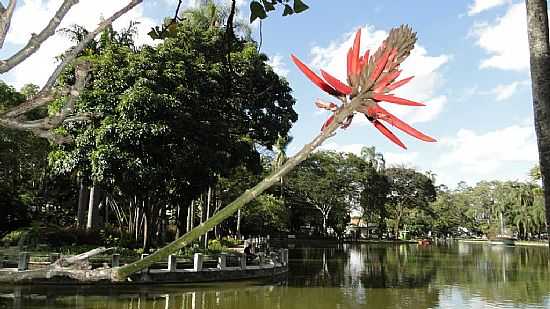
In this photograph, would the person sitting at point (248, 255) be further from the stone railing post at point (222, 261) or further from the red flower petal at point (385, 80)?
the red flower petal at point (385, 80)

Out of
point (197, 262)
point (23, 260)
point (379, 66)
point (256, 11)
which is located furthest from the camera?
point (197, 262)

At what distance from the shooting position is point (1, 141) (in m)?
23.5

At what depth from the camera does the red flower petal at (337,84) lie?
0.86m

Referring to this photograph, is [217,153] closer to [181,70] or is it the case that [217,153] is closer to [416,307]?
[181,70]

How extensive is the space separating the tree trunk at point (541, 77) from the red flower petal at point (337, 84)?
3998 mm

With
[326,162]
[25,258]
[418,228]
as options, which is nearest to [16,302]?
[25,258]

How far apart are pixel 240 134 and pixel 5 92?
1174cm

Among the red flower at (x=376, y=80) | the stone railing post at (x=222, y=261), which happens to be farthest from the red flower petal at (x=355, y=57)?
the stone railing post at (x=222, y=261)

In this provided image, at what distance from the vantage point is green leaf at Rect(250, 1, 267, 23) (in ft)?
6.09

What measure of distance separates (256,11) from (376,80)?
115 cm

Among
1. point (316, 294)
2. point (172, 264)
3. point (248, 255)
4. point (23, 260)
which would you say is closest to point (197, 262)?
point (172, 264)

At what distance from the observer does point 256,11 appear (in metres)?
1.87

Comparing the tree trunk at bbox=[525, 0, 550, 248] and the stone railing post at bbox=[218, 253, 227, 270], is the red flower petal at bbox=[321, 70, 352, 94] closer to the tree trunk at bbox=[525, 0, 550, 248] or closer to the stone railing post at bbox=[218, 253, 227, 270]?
the tree trunk at bbox=[525, 0, 550, 248]

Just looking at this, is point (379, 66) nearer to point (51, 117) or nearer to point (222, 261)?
point (51, 117)
